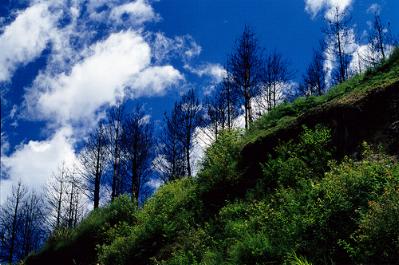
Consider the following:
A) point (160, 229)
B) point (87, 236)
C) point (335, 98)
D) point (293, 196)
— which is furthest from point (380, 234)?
point (87, 236)

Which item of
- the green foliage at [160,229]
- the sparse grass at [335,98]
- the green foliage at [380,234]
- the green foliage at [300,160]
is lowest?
the green foliage at [380,234]

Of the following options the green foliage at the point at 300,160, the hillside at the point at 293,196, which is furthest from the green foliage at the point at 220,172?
the green foliage at the point at 300,160

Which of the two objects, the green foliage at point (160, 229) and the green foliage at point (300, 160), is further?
the green foliage at point (160, 229)

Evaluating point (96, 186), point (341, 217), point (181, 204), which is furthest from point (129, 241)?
point (96, 186)

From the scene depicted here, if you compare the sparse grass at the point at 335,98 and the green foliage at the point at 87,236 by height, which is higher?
the sparse grass at the point at 335,98

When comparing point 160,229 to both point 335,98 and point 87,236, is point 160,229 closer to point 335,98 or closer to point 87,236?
point 335,98

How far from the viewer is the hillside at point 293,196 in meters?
7.80

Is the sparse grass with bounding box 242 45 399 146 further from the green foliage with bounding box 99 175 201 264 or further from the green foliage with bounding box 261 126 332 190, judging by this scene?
the green foliage with bounding box 99 175 201 264

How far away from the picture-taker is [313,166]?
37.7ft

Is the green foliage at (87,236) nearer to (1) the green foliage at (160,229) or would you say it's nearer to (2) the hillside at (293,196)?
(2) the hillside at (293,196)

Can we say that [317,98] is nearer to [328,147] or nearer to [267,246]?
[328,147]

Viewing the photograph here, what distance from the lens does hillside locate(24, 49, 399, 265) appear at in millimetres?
7797

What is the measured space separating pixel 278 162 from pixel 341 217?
4503mm

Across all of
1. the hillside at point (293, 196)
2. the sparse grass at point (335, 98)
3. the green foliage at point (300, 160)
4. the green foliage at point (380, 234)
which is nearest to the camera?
the green foliage at point (380, 234)
